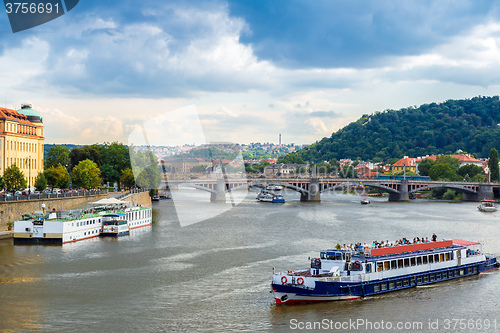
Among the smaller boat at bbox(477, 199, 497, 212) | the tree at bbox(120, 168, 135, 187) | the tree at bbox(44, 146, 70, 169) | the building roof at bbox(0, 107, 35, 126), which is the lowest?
the smaller boat at bbox(477, 199, 497, 212)

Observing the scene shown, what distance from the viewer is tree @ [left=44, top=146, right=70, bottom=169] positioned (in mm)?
85812

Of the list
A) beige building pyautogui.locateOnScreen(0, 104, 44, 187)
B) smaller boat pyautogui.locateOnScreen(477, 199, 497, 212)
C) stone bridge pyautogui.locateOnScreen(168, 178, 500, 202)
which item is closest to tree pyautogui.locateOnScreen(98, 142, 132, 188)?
stone bridge pyautogui.locateOnScreen(168, 178, 500, 202)

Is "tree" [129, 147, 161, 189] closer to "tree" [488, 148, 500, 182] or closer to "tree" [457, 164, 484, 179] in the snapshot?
"tree" [488, 148, 500, 182]

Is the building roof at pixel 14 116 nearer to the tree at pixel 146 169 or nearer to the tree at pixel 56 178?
the tree at pixel 56 178

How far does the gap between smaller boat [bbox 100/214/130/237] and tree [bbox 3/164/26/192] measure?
1188 centimetres

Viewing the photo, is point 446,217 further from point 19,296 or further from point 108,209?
point 19,296

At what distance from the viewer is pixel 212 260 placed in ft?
116

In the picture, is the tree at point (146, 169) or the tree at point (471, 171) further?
the tree at point (471, 171)

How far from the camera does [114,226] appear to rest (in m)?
45.8

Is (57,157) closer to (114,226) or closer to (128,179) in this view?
(128,179)

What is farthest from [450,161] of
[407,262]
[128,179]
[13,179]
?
[407,262]

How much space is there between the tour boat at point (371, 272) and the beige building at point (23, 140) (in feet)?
122

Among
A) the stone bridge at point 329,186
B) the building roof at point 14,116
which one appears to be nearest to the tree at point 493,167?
the stone bridge at point 329,186

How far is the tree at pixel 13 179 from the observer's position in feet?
173
